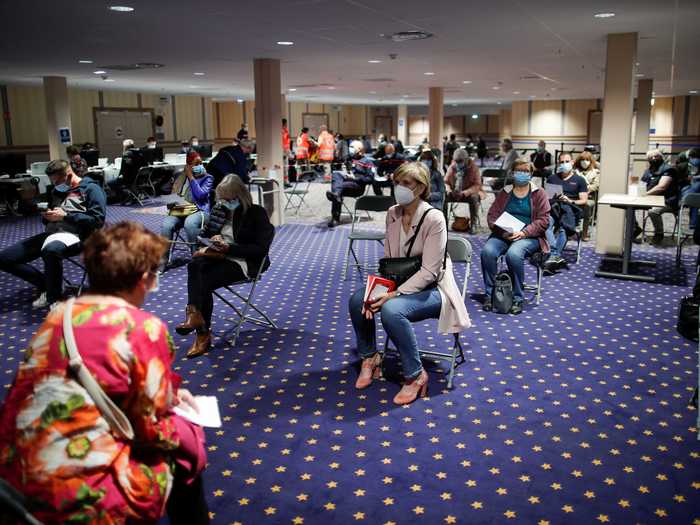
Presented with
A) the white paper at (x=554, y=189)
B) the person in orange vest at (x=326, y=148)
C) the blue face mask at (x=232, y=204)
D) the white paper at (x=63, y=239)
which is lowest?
the white paper at (x=63, y=239)

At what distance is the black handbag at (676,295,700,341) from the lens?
5.02m

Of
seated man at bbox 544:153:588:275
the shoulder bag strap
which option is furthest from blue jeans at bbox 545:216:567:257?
the shoulder bag strap

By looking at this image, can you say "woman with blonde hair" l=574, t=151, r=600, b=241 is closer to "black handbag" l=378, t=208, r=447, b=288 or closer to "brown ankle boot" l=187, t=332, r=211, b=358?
"black handbag" l=378, t=208, r=447, b=288

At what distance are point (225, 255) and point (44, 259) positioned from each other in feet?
7.15

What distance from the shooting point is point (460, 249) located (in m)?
4.94

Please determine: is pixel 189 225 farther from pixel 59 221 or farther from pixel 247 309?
pixel 247 309

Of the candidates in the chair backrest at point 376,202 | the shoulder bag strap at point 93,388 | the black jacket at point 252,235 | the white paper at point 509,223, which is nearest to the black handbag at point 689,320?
the white paper at point 509,223

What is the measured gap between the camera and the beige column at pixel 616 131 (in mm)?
8133

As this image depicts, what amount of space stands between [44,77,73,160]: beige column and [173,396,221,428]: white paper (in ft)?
49.8

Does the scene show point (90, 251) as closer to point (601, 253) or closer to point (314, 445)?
point (314, 445)

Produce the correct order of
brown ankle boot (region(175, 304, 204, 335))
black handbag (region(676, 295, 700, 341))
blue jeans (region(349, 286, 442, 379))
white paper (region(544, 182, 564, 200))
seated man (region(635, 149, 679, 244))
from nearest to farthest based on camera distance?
blue jeans (region(349, 286, 442, 379))
brown ankle boot (region(175, 304, 204, 335))
black handbag (region(676, 295, 700, 341))
white paper (region(544, 182, 564, 200))
seated man (region(635, 149, 679, 244))

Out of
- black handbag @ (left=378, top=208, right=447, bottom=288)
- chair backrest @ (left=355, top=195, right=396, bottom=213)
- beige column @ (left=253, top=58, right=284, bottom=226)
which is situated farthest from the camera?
beige column @ (left=253, top=58, right=284, bottom=226)

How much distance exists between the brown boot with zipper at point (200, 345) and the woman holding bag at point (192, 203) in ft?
9.68

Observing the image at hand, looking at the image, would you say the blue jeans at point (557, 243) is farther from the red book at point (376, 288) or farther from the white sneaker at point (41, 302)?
the white sneaker at point (41, 302)
